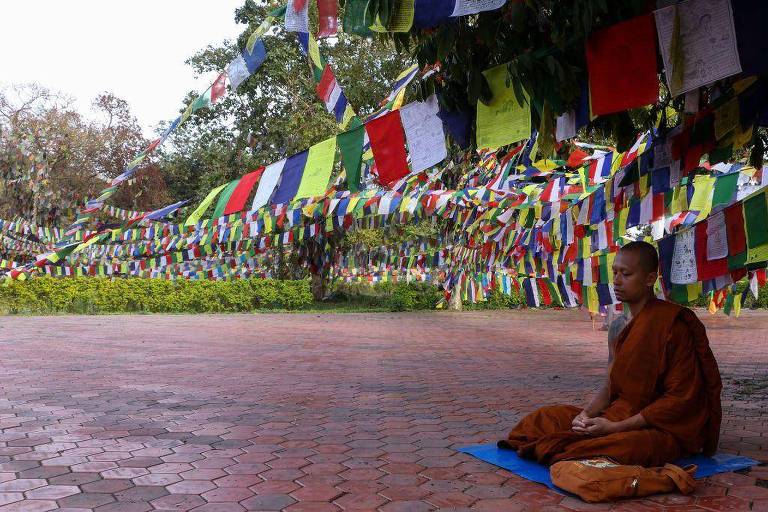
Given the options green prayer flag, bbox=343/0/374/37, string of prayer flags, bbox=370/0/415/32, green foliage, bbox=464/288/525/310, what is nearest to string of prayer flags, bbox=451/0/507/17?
string of prayer flags, bbox=370/0/415/32

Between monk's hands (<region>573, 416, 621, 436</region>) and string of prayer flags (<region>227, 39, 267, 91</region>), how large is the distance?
488 centimetres

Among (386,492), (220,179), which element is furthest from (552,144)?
(220,179)

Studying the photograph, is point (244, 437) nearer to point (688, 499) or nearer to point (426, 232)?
point (688, 499)

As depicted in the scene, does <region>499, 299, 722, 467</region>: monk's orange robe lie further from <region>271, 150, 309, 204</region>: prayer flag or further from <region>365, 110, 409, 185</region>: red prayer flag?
<region>271, 150, 309, 204</region>: prayer flag

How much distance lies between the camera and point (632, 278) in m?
3.48

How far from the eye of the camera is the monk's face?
3480mm

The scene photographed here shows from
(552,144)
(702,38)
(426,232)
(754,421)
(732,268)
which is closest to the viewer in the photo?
(702,38)

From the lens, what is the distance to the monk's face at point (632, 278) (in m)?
3.48

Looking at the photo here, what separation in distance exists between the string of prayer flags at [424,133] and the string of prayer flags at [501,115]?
41 centimetres

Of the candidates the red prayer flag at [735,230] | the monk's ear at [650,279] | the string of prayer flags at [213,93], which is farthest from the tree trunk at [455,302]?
the monk's ear at [650,279]

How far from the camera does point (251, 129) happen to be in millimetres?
26531

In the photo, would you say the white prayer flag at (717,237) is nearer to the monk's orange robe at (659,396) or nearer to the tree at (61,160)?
the monk's orange robe at (659,396)

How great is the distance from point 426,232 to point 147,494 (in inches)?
841

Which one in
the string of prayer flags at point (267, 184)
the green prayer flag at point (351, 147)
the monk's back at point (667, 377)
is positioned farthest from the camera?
the string of prayer flags at point (267, 184)
